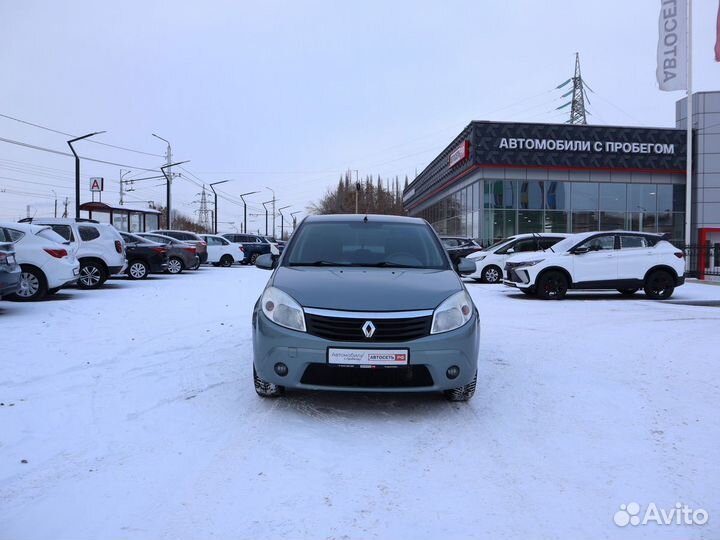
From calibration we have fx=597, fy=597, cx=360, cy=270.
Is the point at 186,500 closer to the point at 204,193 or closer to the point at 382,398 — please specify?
the point at 382,398

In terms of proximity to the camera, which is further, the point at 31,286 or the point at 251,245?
the point at 251,245

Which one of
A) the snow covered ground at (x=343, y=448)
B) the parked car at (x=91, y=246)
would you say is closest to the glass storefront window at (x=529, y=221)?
the parked car at (x=91, y=246)

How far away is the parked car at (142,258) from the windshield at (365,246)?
13278 millimetres

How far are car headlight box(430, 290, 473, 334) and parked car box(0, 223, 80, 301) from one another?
9.38 m

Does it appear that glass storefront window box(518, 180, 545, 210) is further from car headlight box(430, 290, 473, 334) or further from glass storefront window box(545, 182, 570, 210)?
car headlight box(430, 290, 473, 334)

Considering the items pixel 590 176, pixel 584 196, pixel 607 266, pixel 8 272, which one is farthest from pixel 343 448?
pixel 590 176

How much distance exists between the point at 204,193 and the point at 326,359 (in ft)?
297

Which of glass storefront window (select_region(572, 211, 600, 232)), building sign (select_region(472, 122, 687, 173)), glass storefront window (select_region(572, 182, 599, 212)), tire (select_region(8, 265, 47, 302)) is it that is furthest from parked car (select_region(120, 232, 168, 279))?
glass storefront window (select_region(572, 182, 599, 212))

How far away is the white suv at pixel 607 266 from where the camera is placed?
13.3m

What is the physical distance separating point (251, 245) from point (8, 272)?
20.9 metres

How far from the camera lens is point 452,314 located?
452cm

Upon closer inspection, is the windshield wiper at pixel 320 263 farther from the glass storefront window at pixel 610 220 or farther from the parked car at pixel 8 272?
the glass storefront window at pixel 610 220

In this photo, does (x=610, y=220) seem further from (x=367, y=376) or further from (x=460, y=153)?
(x=367, y=376)

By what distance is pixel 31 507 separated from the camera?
303 centimetres
